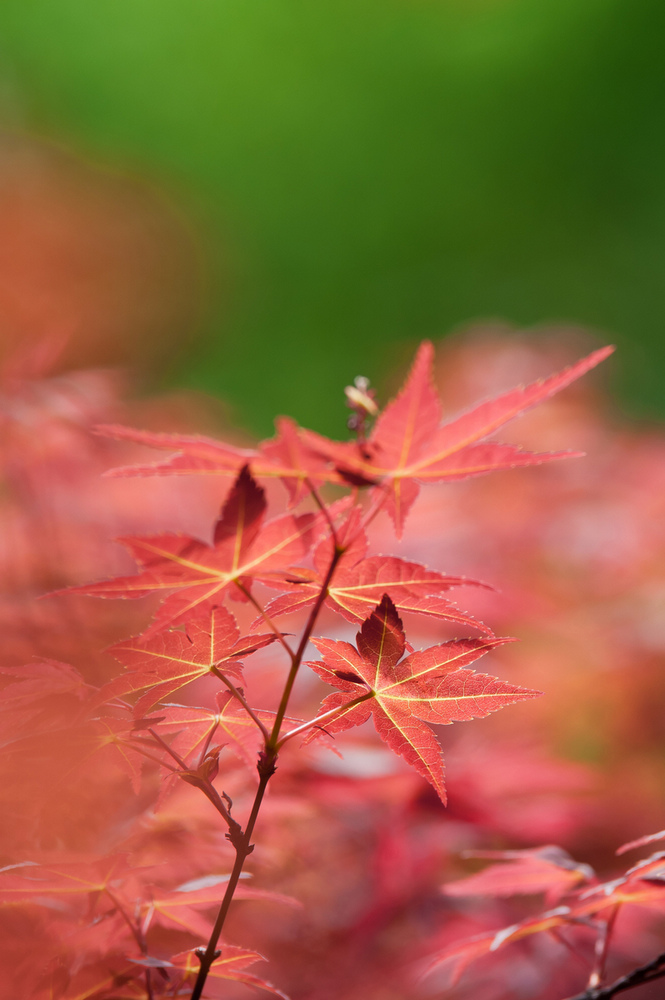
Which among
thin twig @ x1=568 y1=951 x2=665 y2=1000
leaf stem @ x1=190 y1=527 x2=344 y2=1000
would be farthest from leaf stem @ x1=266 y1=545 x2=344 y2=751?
thin twig @ x1=568 y1=951 x2=665 y2=1000

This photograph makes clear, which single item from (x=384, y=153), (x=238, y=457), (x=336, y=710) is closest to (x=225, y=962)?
(x=336, y=710)

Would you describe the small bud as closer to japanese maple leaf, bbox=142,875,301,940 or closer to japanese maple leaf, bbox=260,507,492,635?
japanese maple leaf, bbox=260,507,492,635

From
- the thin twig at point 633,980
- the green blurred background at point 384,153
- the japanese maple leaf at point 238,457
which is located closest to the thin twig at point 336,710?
the japanese maple leaf at point 238,457

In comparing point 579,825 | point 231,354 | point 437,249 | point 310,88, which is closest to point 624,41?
point 437,249

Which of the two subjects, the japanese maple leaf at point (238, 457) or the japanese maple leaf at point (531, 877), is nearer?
the japanese maple leaf at point (238, 457)

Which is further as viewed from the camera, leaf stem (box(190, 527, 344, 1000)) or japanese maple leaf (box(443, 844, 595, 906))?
japanese maple leaf (box(443, 844, 595, 906))

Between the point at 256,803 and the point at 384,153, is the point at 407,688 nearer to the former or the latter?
the point at 256,803

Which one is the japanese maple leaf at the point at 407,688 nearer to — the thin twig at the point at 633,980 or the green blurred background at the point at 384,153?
the thin twig at the point at 633,980
